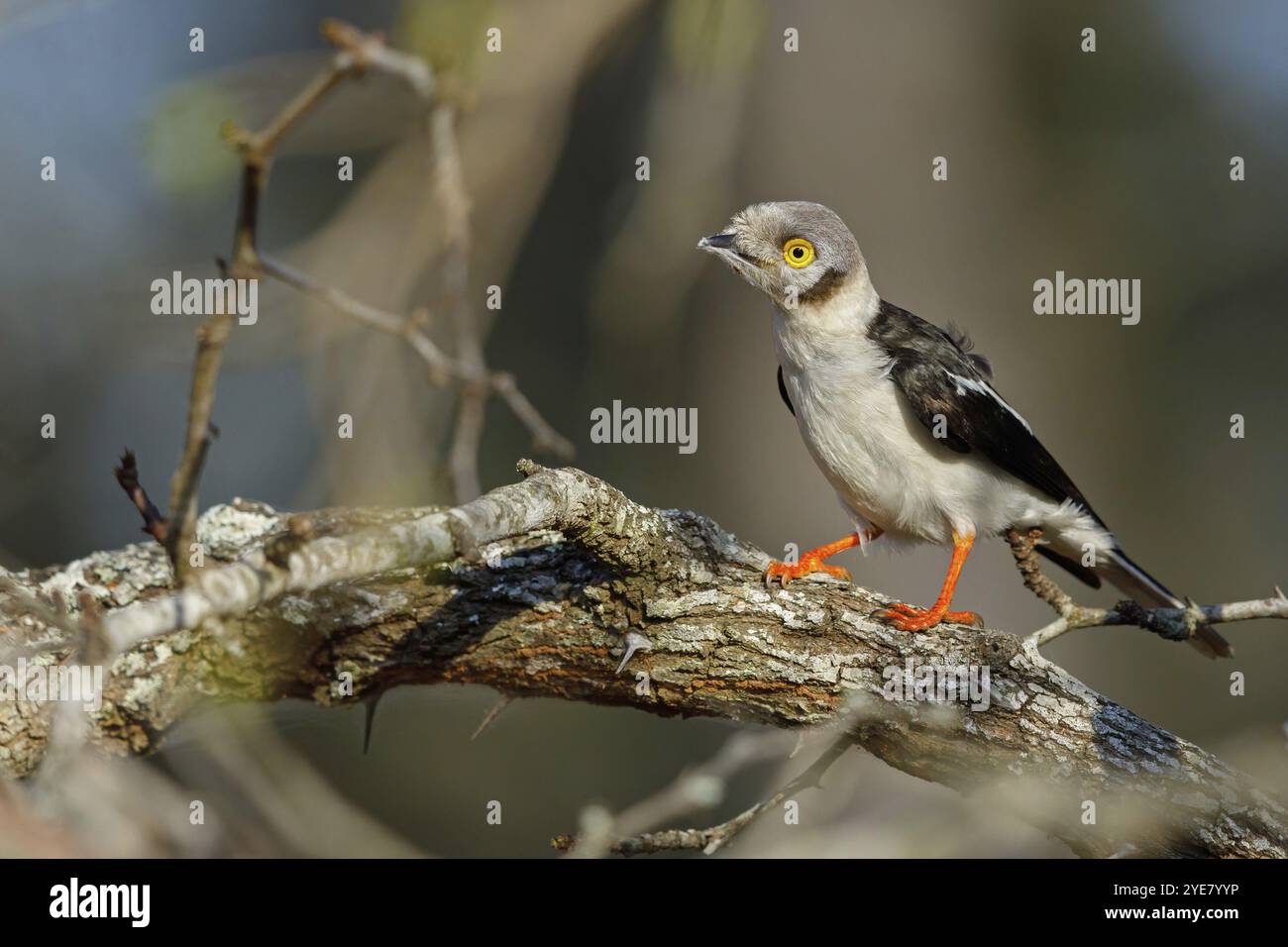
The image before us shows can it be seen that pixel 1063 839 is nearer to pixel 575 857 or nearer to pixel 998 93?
pixel 575 857

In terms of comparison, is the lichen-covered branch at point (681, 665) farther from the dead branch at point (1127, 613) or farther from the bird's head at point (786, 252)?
the bird's head at point (786, 252)

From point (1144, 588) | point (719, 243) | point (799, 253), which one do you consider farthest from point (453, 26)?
point (1144, 588)

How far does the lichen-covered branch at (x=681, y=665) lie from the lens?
10.2ft

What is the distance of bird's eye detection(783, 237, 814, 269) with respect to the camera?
15.0 ft

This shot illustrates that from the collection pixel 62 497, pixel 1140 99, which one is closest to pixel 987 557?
pixel 1140 99

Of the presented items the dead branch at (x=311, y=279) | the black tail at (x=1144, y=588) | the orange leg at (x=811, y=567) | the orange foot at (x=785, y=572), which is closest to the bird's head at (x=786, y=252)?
the orange leg at (x=811, y=567)

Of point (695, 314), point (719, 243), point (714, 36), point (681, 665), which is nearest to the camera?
point (681, 665)

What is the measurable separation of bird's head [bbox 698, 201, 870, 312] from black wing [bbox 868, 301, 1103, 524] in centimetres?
33

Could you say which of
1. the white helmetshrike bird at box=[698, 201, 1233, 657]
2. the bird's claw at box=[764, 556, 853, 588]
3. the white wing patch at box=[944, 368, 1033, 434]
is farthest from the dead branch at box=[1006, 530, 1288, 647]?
the white wing patch at box=[944, 368, 1033, 434]

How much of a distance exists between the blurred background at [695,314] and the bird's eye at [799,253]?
0.67 metres

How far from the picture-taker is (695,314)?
23.4ft

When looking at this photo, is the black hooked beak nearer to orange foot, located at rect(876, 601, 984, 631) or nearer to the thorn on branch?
orange foot, located at rect(876, 601, 984, 631)

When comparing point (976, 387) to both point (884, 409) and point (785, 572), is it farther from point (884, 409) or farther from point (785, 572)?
point (785, 572)

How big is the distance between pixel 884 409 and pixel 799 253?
756 mm
